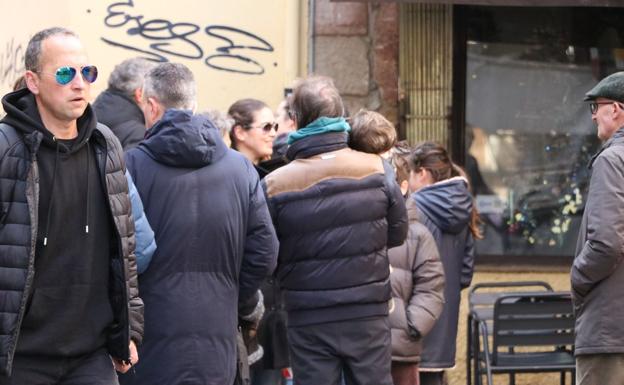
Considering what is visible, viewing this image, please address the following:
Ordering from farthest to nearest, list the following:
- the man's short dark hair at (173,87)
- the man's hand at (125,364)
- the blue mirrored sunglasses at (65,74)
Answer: the man's short dark hair at (173,87), the man's hand at (125,364), the blue mirrored sunglasses at (65,74)

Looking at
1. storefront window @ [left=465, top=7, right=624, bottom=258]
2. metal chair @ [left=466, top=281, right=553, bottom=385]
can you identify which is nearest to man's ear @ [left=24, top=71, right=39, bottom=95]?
metal chair @ [left=466, top=281, right=553, bottom=385]

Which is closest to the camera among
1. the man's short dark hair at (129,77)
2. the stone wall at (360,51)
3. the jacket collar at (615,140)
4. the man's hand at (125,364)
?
the man's hand at (125,364)

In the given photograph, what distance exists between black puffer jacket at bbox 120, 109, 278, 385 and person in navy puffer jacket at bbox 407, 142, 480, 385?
2272mm

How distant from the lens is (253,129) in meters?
7.36

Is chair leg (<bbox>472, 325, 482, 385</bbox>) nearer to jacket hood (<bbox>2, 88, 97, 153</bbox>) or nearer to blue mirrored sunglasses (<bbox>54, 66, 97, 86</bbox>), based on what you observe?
jacket hood (<bbox>2, 88, 97, 153</bbox>)

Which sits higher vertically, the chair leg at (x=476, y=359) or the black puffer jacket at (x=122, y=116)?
the black puffer jacket at (x=122, y=116)

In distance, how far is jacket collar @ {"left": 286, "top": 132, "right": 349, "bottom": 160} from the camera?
6.39 meters

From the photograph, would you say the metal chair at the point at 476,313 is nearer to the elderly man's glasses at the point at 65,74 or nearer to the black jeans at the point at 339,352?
the black jeans at the point at 339,352

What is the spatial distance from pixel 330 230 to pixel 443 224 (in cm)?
180

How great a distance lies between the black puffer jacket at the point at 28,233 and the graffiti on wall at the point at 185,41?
16.6 ft

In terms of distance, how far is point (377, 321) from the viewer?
6.36 meters

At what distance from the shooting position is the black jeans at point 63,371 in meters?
4.49

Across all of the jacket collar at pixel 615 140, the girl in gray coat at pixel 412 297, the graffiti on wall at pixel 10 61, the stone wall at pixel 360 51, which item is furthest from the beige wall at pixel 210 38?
the jacket collar at pixel 615 140

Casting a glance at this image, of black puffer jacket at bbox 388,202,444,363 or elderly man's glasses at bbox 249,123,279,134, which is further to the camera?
elderly man's glasses at bbox 249,123,279,134
